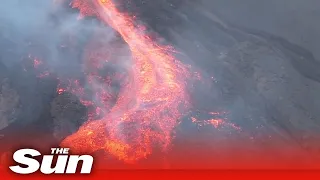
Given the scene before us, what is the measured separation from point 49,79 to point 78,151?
105 inches

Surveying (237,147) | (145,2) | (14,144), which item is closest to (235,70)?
(237,147)

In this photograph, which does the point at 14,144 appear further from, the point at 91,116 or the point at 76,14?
the point at 76,14

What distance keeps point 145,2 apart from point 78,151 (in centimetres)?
566

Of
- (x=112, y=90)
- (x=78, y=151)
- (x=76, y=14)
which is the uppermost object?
(x=76, y=14)

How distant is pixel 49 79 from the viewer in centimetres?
1259

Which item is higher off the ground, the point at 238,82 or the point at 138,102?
the point at 238,82

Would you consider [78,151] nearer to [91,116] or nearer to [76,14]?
[91,116]

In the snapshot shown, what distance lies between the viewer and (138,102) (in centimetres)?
1282

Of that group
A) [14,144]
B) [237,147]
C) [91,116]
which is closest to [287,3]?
[237,147]

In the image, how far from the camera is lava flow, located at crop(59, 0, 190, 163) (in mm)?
12227

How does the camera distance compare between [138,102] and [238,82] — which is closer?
[238,82]

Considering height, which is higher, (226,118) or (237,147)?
(226,118)

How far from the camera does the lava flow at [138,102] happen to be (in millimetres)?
12227

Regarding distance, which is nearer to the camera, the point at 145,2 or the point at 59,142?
the point at 59,142
